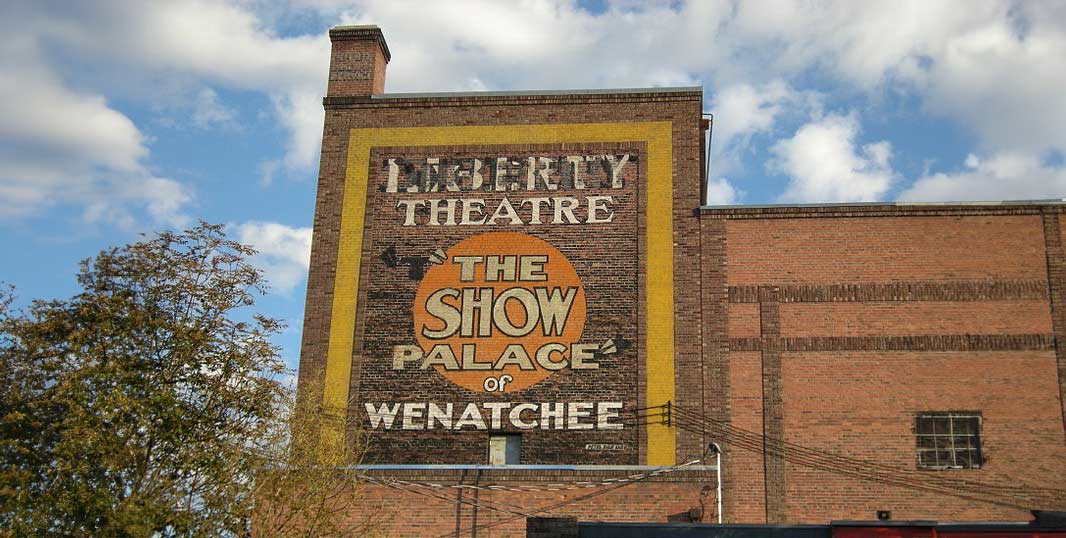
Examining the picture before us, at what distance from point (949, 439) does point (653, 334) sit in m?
7.17

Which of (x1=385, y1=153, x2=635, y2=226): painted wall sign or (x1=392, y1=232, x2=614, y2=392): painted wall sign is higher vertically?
(x1=385, y1=153, x2=635, y2=226): painted wall sign

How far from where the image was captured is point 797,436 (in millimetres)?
25047

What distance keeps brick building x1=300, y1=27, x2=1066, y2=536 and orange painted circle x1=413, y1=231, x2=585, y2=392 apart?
6cm

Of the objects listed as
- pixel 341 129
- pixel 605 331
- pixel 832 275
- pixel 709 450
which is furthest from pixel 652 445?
pixel 341 129

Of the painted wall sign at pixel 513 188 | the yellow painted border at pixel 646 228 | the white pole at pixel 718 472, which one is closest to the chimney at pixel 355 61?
the yellow painted border at pixel 646 228

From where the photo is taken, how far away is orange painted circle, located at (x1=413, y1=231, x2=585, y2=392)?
85.3 feet

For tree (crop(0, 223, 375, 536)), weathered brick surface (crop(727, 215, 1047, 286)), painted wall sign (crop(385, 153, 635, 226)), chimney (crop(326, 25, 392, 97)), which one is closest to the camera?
tree (crop(0, 223, 375, 536))

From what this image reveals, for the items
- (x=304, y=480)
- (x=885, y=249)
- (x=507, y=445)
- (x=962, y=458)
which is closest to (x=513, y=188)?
(x=507, y=445)

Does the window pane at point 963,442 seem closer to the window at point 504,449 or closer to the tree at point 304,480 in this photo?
the window at point 504,449

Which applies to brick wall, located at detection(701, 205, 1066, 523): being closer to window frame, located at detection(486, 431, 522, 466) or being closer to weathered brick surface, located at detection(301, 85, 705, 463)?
weathered brick surface, located at detection(301, 85, 705, 463)

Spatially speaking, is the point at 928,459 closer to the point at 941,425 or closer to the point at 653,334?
the point at 941,425

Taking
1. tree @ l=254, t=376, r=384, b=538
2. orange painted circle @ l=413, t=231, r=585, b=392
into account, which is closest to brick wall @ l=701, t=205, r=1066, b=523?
orange painted circle @ l=413, t=231, r=585, b=392

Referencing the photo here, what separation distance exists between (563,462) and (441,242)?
6322 mm

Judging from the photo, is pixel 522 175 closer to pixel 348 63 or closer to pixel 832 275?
pixel 348 63
